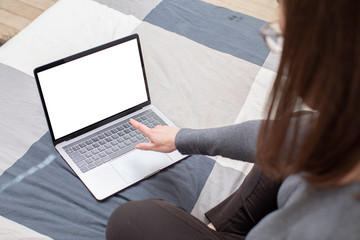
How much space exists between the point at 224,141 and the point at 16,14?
5.08ft

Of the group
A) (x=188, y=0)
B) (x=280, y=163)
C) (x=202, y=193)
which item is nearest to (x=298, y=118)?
(x=280, y=163)

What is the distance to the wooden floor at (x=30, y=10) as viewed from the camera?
5.95 feet

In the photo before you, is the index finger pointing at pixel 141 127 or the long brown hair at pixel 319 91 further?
the index finger pointing at pixel 141 127

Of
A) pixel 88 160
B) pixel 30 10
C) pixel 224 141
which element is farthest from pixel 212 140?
pixel 30 10

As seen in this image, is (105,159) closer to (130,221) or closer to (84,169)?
(84,169)

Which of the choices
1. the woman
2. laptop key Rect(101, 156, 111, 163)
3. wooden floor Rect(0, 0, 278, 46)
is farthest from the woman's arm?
wooden floor Rect(0, 0, 278, 46)

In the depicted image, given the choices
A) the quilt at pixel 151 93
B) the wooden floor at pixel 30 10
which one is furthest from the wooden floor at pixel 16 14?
the quilt at pixel 151 93

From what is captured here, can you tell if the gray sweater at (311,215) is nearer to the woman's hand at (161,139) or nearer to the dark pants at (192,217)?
the dark pants at (192,217)

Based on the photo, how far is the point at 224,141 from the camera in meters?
0.90

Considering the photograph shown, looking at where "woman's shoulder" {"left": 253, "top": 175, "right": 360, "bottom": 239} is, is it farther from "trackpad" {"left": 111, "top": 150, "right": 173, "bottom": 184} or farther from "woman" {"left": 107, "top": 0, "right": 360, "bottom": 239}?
"trackpad" {"left": 111, "top": 150, "right": 173, "bottom": 184}

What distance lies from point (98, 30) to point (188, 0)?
17.0 inches

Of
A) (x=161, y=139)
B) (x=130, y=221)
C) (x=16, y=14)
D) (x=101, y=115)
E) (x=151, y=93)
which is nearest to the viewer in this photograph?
(x=130, y=221)

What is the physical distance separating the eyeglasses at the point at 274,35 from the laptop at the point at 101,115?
1.84 feet

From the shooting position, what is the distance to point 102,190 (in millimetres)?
1005
